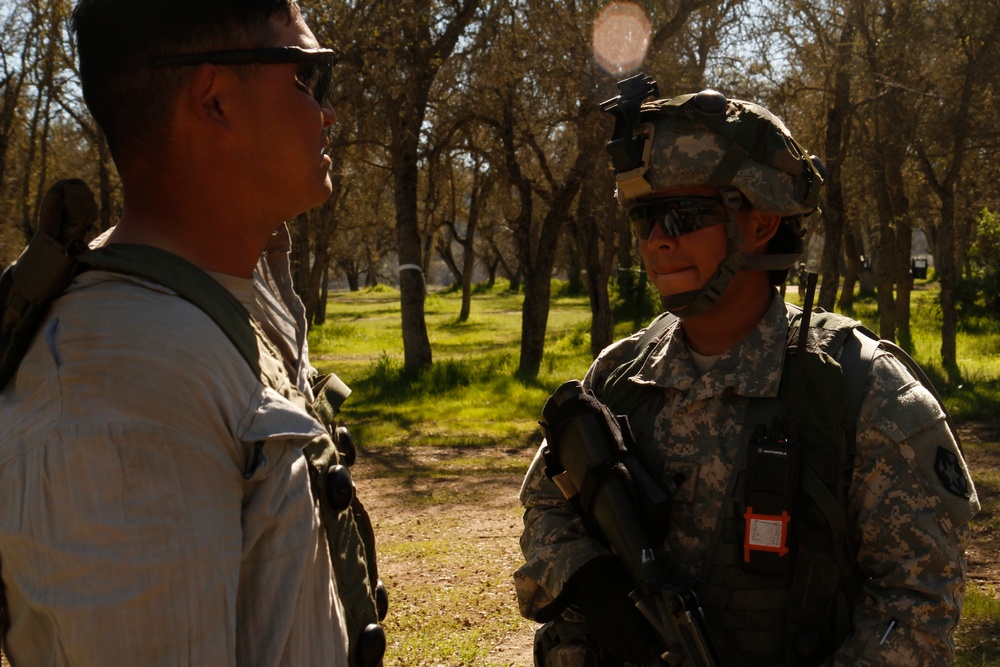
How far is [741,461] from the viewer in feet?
6.87

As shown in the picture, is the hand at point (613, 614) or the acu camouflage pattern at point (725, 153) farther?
the acu camouflage pattern at point (725, 153)

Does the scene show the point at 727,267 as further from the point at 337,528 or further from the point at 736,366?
the point at 337,528

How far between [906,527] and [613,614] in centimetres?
66

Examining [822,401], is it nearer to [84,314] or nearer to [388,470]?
[84,314]

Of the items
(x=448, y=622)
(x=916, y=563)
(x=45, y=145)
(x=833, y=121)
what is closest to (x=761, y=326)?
(x=916, y=563)

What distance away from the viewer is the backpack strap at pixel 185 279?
4.01ft

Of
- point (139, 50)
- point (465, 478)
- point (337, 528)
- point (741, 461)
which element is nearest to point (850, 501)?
point (741, 461)

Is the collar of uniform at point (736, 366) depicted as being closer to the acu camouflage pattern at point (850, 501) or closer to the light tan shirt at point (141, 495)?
the acu camouflage pattern at point (850, 501)

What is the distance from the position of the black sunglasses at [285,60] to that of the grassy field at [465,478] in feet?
10.7

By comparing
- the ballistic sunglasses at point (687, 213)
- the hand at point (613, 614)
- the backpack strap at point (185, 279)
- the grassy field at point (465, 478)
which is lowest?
the grassy field at point (465, 478)

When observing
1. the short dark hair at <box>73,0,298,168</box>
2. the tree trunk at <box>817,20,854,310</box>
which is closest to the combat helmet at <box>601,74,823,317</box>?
the short dark hair at <box>73,0,298,168</box>

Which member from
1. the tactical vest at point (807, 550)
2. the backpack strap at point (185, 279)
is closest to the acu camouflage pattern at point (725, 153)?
the tactical vest at point (807, 550)

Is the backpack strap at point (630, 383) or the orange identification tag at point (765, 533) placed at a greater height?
the backpack strap at point (630, 383)

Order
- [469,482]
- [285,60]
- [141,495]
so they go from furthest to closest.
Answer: [469,482] < [285,60] < [141,495]
